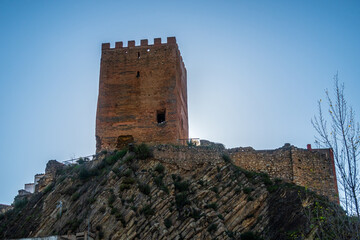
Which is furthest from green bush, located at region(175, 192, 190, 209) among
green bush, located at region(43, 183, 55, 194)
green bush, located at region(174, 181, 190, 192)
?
green bush, located at region(43, 183, 55, 194)

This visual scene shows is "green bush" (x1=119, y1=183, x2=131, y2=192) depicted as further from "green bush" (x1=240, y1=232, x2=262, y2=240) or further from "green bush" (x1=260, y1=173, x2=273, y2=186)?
"green bush" (x1=260, y1=173, x2=273, y2=186)

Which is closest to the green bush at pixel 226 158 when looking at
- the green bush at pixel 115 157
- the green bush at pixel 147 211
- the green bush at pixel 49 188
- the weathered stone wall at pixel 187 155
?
the weathered stone wall at pixel 187 155

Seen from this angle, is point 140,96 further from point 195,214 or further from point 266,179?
point 266,179

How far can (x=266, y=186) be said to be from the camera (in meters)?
24.6

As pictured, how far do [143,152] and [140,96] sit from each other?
4276mm

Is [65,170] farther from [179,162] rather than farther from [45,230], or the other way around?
[179,162]

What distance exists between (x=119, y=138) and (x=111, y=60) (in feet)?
17.9

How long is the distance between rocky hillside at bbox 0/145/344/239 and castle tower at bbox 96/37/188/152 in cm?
163

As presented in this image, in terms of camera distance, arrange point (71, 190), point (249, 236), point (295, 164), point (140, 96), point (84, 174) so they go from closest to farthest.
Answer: point (249, 236) → point (295, 164) → point (71, 190) → point (84, 174) → point (140, 96)

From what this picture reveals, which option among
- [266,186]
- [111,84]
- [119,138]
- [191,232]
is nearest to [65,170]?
[119,138]

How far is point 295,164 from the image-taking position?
26125mm

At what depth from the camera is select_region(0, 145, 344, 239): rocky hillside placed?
22328 millimetres

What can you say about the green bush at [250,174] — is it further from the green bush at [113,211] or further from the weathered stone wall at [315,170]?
the green bush at [113,211]

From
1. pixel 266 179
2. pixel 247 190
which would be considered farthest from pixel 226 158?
pixel 247 190
